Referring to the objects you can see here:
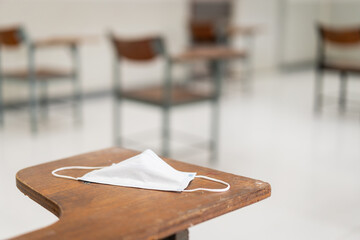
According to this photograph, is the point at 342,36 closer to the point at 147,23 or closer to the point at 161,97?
the point at 161,97

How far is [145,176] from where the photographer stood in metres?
1.13

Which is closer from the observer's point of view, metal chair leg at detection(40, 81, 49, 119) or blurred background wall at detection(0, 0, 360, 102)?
metal chair leg at detection(40, 81, 49, 119)

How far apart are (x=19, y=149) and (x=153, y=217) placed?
2695mm

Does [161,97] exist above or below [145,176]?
below

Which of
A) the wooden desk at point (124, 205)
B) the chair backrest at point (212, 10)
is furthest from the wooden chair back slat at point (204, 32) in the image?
the wooden desk at point (124, 205)

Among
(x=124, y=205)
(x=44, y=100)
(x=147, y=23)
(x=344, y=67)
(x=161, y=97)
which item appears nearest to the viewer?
(x=124, y=205)

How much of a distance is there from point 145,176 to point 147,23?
4.96m

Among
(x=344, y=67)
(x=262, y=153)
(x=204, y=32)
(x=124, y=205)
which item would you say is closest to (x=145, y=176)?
(x=124, y=205)

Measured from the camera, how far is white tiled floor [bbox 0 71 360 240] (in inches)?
86.0

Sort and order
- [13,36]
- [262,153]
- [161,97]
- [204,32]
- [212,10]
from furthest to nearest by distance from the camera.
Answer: [212,10]
[204,32]
[13,36]
[262,153]
[161,97]

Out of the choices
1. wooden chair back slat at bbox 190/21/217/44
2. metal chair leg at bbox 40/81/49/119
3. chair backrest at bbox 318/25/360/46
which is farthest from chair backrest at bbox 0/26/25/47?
chair backrest at bbox 318/25/360/46

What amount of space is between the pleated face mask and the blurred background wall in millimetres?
3394

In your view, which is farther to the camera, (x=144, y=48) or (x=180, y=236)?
(x=144, y=48)

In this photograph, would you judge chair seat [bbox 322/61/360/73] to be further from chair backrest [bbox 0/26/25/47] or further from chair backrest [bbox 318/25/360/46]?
chair backrest [bbox 0/26/25/47]
